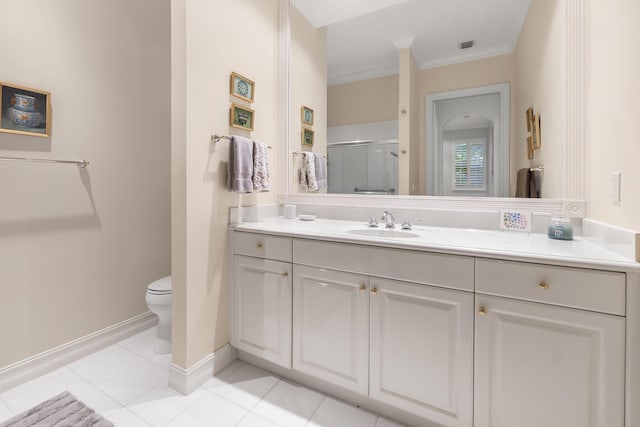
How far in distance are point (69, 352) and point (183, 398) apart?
865 millimetres

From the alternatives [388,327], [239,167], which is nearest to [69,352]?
[239,167]

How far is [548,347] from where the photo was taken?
39.8 inches

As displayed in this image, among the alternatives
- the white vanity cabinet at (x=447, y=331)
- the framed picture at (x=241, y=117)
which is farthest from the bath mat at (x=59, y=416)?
the framed picture at (x=241, y=117)

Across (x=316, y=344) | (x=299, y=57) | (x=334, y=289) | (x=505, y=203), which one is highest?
(x=299, y=57)

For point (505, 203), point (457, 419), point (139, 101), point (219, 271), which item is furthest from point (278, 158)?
point (457, 419)

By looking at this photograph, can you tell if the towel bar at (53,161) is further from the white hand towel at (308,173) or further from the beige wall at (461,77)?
the beige wall at (461,77)

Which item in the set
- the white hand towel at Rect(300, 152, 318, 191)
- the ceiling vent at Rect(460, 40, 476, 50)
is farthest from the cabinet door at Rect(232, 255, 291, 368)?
the ceiling vent at Rect(460, 40, 476, 50)

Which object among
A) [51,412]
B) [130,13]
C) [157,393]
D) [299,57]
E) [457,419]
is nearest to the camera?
[457,419]

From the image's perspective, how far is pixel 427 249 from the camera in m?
1.20

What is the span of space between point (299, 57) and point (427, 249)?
5.54 ft

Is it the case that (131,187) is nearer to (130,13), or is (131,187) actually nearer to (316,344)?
(130,13)

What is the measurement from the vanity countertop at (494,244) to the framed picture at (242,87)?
0.78 metres

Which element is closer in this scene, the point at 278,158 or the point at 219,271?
the point at 219,271

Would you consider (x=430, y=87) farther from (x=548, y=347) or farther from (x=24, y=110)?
(x=24, y=110)
